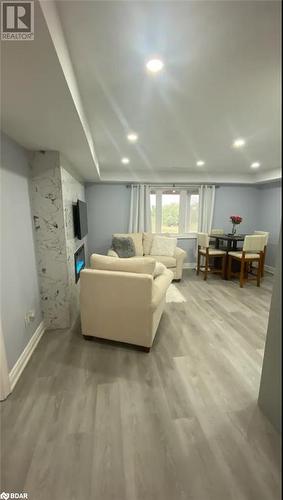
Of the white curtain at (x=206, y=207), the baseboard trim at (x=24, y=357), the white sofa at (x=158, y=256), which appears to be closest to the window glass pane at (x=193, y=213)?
the white curtain at (x=206, y=207)

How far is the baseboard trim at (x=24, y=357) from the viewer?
1.83 meters

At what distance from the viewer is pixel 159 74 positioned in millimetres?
1448

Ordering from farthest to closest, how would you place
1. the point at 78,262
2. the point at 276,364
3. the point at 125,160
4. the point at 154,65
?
1. the point at 125,160
2. the point at 78,262
3. the point at 154,65
4. the point at 276,364

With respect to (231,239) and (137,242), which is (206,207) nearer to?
(231,239)

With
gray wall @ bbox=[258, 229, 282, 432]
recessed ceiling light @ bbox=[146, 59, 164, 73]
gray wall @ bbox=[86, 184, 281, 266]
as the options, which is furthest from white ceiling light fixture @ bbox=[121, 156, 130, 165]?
gray wall @ bbox=[258, 229, 282, 432]

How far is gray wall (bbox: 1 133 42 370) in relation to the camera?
1.79 m

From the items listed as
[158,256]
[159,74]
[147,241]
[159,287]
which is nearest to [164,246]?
[158,256]

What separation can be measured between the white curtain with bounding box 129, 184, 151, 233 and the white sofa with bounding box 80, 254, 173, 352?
303 cm

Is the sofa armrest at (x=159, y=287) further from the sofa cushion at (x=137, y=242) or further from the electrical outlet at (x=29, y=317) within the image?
the sofa cushion at (x=137, y=242)

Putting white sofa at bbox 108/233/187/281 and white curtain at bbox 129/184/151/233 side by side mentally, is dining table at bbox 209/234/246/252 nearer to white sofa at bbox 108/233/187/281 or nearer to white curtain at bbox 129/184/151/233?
white sofa at bbox 108/233/187/281

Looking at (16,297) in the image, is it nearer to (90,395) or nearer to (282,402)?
(90,395)

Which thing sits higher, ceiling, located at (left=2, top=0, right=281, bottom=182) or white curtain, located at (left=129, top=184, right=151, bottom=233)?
ceiling, located at (left=2, top=0, right=281, bottom=182)

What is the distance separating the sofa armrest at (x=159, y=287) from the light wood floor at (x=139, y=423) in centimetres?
53

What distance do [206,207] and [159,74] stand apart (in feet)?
13.2
